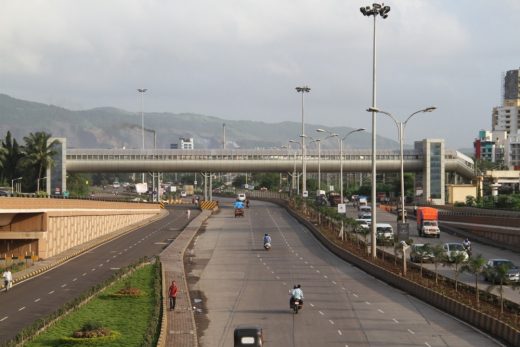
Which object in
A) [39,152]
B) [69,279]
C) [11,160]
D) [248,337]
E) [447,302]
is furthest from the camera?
[11,160]

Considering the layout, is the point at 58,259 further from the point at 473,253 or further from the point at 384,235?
the point at 473,253

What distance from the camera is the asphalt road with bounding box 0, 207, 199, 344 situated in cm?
4241

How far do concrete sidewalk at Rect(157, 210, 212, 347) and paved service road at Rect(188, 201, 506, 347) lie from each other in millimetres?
548

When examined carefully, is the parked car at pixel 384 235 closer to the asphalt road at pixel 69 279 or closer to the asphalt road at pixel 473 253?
the asphalt road at pixel 473 253

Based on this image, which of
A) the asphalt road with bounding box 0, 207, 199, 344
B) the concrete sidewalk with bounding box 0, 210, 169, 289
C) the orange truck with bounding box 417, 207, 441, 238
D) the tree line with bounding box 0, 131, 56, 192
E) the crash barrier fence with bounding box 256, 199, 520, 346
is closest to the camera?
the crash barrier fence with bounding box 256, 199, 520, 346

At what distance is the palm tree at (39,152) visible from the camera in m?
142

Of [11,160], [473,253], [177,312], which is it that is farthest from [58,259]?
[11,160]

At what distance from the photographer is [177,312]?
41000 millimetres

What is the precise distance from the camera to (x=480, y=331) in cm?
3634

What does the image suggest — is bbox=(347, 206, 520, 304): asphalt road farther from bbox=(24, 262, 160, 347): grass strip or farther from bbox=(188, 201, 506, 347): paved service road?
bbox=(24, 262, 160, 347): grass strip

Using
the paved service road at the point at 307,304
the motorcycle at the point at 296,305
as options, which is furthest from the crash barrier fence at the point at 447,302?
the motorcycle at the point at 296,305

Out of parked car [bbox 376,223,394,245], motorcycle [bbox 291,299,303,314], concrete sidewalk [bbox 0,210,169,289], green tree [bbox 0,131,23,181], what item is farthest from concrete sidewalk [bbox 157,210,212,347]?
green tree [bbox 0,131,23,181]

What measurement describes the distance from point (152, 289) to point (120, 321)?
10.8 m

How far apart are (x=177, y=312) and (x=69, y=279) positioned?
19.0 metres
